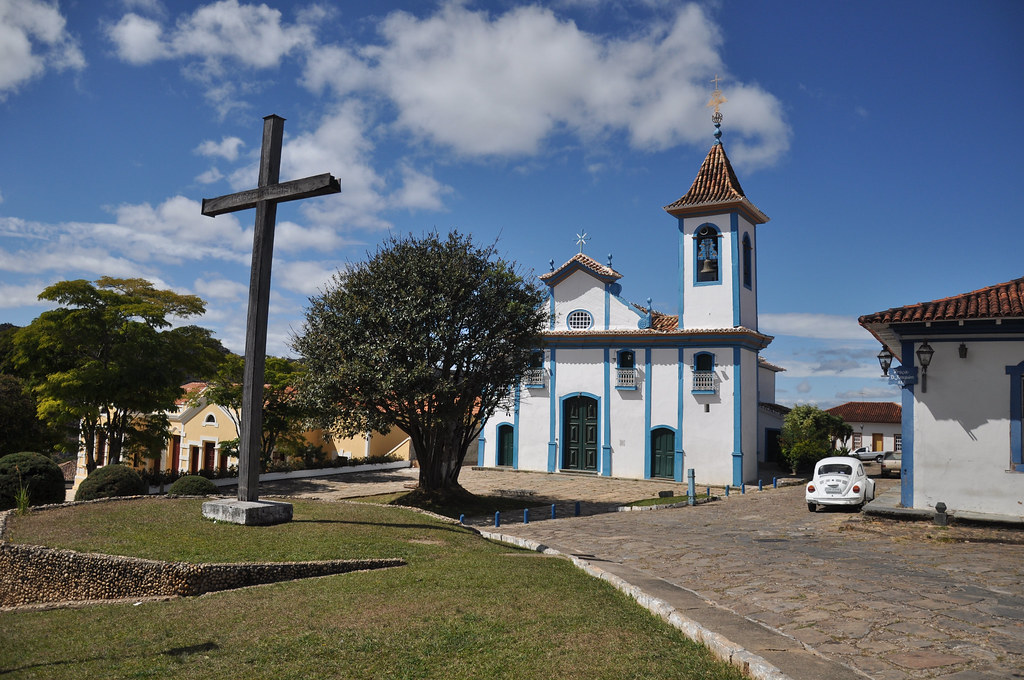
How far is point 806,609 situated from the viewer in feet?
25.4

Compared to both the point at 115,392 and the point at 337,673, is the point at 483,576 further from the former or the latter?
the point at 115,392

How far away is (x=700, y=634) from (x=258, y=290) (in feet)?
29.2

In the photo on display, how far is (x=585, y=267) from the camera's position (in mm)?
31266

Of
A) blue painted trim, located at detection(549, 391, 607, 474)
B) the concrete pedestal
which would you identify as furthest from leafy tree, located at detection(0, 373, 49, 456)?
blue painted trim, located at detection(549, 391, 607, 474)

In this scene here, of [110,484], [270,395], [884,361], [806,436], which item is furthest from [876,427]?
[110,484]

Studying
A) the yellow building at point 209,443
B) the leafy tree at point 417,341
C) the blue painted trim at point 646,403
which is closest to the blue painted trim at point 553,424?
the blue painted trim at point 646,403

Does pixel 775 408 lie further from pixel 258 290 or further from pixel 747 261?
pixel 258 290

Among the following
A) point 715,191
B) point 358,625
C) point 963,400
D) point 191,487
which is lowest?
point 358,625

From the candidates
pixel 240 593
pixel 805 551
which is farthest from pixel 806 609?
pixel 240 593

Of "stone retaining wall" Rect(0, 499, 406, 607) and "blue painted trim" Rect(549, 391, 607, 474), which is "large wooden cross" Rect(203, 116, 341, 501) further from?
"blue painted trim" Rect(549, 391, 607, 474)

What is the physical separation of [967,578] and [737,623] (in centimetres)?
A: 490

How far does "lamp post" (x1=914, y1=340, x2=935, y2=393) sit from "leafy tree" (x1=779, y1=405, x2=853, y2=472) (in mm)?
15108

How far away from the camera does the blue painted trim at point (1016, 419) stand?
14516 mm

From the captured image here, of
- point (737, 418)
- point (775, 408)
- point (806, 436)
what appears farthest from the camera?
point (775, 408)
